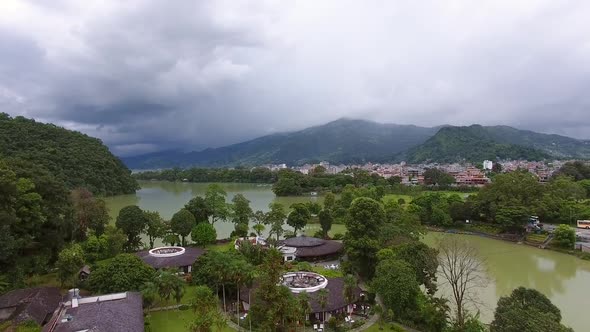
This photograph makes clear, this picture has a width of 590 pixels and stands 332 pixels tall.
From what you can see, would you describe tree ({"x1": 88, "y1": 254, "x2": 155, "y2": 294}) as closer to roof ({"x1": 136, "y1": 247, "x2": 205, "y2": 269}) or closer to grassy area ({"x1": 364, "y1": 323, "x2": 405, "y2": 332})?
roof ({"x1": 136, "y1": 247, "x2": 205, "y2": 269})

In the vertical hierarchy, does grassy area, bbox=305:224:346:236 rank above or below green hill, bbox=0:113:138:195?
below

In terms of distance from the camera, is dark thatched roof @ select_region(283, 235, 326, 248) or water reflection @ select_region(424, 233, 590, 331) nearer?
water reflection @ select_region(424, 233, 590, 331)

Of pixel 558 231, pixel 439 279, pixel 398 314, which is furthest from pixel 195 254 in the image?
pixel 558 231

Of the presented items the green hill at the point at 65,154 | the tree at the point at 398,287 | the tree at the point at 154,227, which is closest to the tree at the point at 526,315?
the tree at the point at 398,287

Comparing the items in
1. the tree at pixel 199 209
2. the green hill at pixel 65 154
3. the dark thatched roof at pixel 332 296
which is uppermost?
the green hill at pixel 65 154

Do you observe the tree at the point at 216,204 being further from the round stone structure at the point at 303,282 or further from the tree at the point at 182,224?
the round stone structure at the point at 303,282

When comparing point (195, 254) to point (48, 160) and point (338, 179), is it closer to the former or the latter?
point (48, 160)

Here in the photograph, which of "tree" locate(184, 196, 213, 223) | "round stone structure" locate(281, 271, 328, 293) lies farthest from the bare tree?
"tree" locate(184, 196, 213, 223)
